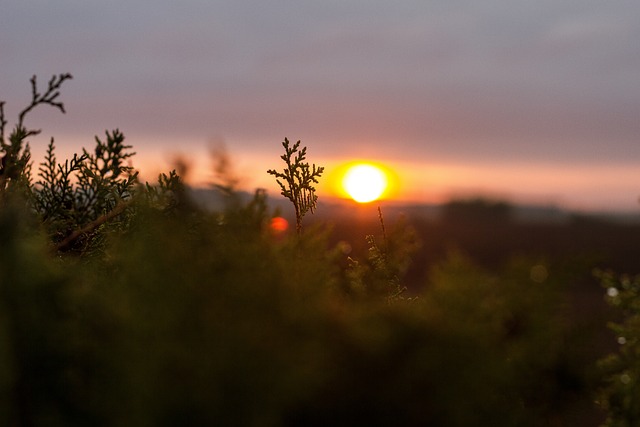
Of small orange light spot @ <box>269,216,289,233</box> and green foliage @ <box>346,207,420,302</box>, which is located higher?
small orange light spot @ <box>269,216,289,233</box>

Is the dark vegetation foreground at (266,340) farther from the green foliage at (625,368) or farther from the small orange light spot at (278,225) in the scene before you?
the green foliage at (625,368)

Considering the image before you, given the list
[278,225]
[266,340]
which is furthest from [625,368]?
[266,340]

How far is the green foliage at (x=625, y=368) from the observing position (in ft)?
5.26

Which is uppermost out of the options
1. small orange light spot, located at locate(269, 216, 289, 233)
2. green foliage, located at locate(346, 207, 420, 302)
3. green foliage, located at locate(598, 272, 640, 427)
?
small orange light spot, located at locate(269, 216, 289, 233)

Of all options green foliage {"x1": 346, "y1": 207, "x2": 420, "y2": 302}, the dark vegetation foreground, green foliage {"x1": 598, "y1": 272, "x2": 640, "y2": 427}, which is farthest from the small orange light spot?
green foliage {"x1": 598, "y1": 272, "x2": 640, "y2": 427}

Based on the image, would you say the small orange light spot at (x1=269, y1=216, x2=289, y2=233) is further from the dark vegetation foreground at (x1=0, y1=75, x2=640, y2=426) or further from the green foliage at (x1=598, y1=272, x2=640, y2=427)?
the green foliage at (x1=598, y1=272, x2=640, y2=427)

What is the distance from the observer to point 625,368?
1.93 m

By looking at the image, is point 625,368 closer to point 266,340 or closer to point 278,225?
point 278,225

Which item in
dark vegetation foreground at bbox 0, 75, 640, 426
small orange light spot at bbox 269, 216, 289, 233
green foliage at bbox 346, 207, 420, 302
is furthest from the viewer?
green foliage at bbox 346, 207, 420, 302

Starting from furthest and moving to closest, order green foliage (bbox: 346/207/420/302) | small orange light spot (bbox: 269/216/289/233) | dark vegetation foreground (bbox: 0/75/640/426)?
1. green foliage (bbox: 346/207/420/302)
2. small orange light spot (bbox: 269/216/289/233)
3. dark vegetation foreground (bbox: 0/75/640/426)

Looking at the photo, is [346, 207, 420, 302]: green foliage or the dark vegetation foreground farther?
[346, 207, 420, 302]: green foliage

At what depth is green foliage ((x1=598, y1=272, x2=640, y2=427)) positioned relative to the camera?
160 centimetres

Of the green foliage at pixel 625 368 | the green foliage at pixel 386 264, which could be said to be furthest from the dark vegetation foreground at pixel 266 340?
the green foliage at pixel 386 264

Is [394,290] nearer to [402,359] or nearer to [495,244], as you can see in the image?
[402,359]
